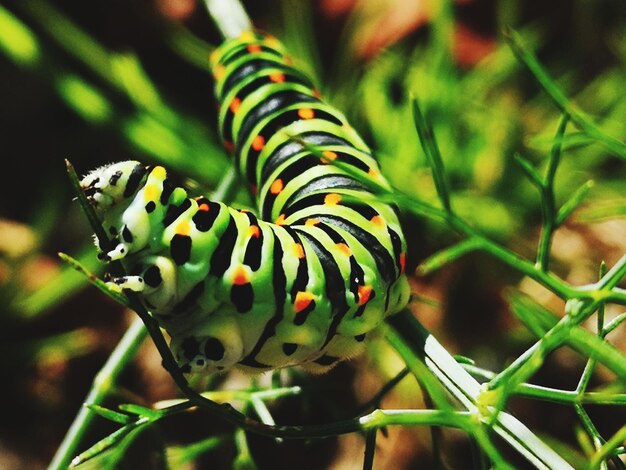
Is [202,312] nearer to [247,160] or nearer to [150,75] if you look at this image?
[247,160]

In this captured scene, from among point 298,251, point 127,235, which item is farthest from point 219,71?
point 127,235

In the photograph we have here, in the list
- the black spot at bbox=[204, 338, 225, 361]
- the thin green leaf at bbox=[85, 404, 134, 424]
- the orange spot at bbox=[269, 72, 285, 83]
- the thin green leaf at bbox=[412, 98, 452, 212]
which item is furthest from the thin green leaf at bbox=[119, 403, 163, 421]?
the orange spot at bbox=[269, 72, 285, 83]

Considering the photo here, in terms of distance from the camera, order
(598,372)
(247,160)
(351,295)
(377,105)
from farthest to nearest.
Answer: (377,105)
(598,372)
(247,160)
(351,295)

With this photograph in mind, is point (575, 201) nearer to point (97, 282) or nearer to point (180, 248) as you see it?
point (180, 248)

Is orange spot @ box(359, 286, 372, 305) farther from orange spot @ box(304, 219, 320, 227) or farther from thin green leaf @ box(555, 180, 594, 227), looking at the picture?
thin green leaf @ box(555, 180, 594, 227)

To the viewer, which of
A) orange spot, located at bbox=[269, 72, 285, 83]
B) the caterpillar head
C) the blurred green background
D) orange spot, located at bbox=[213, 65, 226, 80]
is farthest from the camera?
the blurred green background


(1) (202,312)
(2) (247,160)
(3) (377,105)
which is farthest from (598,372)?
(1) (202,312)
